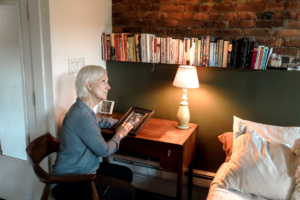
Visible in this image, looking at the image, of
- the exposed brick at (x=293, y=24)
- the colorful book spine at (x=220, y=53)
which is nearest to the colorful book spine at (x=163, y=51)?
the colorful book spine at (x=220, y=53)

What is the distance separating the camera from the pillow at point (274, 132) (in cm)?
192

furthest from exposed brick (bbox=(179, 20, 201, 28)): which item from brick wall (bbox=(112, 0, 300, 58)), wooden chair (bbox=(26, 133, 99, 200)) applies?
wooden chair (bbox=(26, 133, 99, 200))

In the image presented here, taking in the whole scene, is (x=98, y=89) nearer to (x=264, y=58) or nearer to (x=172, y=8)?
(x=172, y=8)

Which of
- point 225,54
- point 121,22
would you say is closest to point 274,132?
point 225,54

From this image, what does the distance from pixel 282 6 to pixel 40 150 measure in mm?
2159

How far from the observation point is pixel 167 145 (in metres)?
1.94

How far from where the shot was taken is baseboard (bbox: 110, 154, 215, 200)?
249 cm

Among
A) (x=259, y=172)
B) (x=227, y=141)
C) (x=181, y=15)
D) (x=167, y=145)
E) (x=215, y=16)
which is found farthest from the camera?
(x=181, y=15)

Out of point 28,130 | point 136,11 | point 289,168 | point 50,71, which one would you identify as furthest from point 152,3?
point 289,168

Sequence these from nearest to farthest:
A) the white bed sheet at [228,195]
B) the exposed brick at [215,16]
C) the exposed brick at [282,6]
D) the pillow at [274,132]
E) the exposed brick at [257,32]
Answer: the white bed sheet at [228,195]
the pillow at [274,132]
the exposed brick at [282,6]
the exposed brick at [257,32]
the exposed brick at [215,16]

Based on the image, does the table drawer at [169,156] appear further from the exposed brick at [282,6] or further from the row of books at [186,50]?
the exposed brick at [282,6]

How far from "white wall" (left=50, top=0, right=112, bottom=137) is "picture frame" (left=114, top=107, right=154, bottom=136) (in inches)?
19.8

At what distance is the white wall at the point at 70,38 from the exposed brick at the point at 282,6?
4.91 feet

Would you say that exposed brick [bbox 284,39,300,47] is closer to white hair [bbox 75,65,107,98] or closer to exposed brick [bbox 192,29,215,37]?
exposed brick [bbox 192,29,215,37]
